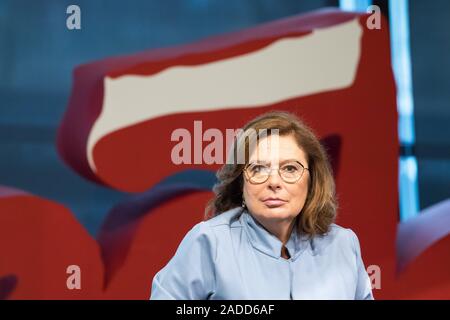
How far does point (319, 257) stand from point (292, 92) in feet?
6.61

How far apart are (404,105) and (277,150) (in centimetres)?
253

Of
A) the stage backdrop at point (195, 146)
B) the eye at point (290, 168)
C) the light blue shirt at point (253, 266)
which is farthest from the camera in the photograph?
the stage backdrop at point (195, 146)

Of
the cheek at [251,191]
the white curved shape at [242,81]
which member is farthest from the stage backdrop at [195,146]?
the cheek at [251,191]

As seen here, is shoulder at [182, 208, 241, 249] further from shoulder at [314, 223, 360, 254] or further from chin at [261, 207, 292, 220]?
shoulder at [314, 223, 360, 254]

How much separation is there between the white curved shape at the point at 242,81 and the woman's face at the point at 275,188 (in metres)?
1.80

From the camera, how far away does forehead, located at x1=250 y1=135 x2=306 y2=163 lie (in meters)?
1.38

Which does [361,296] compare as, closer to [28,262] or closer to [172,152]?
[172,152]

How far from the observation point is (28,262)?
10.2 ft

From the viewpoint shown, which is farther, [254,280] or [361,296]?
[361,296]

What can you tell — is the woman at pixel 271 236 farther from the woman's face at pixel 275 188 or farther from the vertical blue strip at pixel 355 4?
the vertical blue strip at pixel 355 4

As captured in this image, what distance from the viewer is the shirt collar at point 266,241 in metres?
1.37

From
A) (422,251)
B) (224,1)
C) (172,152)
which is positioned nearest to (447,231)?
(422,251)

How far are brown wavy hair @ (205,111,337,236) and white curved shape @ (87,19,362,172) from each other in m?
1.69

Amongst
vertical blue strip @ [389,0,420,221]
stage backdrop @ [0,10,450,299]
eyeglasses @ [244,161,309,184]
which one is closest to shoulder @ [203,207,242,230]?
eyeglasses @ [244,161,309,184]
